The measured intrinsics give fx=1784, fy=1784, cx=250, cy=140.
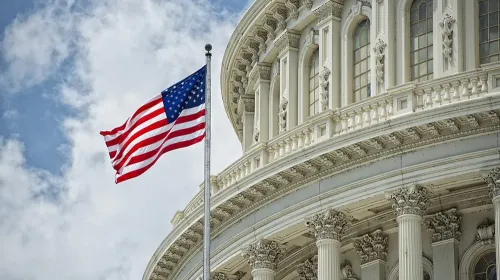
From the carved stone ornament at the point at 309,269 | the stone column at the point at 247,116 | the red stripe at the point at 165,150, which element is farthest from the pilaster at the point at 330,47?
the red stripe at the point at 165,150

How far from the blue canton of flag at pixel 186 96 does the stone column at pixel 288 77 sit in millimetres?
12304

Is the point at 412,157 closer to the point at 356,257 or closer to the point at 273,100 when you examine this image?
the point at 356,257

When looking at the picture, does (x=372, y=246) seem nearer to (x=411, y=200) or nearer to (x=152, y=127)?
(x=411, y=200)

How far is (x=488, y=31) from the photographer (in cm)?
5753

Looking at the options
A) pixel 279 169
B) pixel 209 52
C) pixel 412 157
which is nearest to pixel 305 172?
pixel 279 169

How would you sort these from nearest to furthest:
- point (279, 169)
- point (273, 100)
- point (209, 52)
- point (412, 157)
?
point (209, 52)
point (412, 157)
point (279, 169)
point (273, 100)

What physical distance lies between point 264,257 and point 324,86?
7.01 meters

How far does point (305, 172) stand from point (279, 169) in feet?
2.97

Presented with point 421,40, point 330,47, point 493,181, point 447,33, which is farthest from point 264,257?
point 493,181

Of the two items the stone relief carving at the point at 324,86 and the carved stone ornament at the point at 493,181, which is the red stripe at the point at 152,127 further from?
the stone relief carving at the point at 324,86

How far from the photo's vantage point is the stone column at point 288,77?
63.6 metres

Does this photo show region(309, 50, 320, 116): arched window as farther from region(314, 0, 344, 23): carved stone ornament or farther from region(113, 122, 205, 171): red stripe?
region(113, 122, 205, 171): red stripe

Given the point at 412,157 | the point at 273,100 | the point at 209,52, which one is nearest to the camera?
the point at 209,52

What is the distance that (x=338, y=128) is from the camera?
2247 inches
